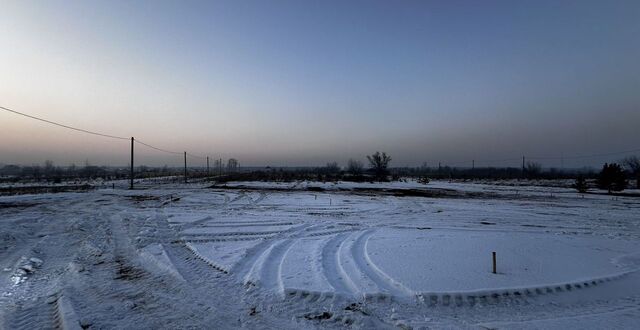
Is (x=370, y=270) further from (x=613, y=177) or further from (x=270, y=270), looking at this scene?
(x=613, y=177)

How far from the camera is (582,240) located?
1066 centimetres

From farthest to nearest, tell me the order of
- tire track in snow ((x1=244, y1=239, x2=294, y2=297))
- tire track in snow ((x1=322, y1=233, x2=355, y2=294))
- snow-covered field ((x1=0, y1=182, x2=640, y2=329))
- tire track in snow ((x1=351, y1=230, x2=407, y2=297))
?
tire track in snow ((x1=244, y1=239, x2=294, y2=297)) < tire track in snow ((x1=322, y1=233, x2=355, y2=294)) < tire track in snow ((x1=351, y1=230, x2=407, y2=297)) < snow-covered field ((x1=0, y1=182, x2=640, y2=329))

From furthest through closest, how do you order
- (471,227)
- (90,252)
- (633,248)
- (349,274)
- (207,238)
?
1. (471,227)
2. (207,238)
3. (633,248)
4. (90,252)
5. (349,274)

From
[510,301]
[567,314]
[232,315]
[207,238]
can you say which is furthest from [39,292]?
[567,314]

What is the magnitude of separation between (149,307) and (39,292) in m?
2.61

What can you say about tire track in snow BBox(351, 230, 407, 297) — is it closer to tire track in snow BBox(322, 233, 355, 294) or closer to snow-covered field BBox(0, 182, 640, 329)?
snow-covered field BBox(0, 182, 640, 329)

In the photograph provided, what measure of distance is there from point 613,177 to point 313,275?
38.3m

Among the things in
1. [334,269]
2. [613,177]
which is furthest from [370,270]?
[613,177]

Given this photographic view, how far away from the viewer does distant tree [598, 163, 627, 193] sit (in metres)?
29.4

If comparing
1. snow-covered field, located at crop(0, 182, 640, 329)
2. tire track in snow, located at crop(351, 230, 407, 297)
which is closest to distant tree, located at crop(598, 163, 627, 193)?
snow-covered field, located at crop(0, 182, 640, 329)

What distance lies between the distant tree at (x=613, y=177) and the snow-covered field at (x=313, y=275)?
22.6m

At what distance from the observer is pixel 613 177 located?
29.6 m

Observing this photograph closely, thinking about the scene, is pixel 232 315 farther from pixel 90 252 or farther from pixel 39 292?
pixel 90 252

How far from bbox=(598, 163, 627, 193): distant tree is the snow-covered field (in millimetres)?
22600
